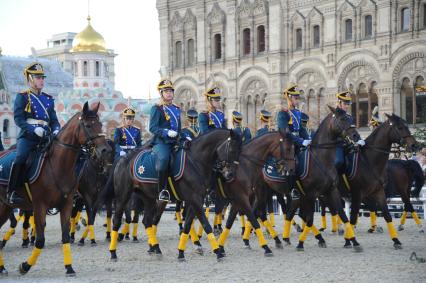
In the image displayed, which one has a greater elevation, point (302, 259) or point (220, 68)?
point (220, 68)

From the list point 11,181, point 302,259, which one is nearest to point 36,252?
point 11,181

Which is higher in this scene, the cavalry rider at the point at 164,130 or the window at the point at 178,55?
the window at the point at 178,55

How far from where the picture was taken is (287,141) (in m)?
11.2

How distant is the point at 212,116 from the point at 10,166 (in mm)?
3738

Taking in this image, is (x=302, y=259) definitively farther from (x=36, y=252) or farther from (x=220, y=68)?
(x=220, y=68)

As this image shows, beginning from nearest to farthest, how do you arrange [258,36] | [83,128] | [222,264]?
[83,128] < [222,264] < [258,36]

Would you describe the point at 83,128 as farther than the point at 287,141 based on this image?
No

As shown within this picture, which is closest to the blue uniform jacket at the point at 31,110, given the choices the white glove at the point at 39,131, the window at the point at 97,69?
the white glove at the point at 39,131

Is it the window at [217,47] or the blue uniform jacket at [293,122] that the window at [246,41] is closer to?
the window at [217,47]

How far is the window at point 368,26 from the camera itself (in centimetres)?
3684

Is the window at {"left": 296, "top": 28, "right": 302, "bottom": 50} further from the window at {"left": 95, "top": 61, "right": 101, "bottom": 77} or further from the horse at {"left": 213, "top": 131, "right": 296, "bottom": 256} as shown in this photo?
the horse at {"left": 213, "top": 131, "right": 296, "bottom": 256}

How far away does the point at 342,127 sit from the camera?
11789mm

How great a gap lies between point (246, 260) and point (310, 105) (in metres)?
29.2

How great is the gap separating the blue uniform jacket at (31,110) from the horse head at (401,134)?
598 cm
